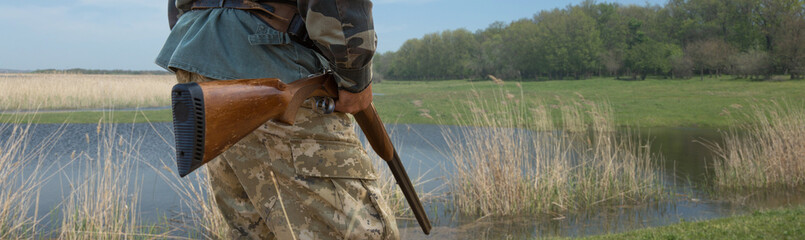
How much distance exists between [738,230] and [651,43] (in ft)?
92.5

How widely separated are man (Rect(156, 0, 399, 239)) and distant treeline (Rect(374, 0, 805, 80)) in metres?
21.2

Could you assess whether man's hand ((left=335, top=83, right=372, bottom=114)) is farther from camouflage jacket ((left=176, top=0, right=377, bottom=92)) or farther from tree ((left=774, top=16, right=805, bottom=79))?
tree ((left=774, top=16, right=805, bottom=79))

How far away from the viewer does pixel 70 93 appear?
16.8 meters

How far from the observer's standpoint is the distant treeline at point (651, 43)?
23.0m

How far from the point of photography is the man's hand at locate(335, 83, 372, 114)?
1644 mm

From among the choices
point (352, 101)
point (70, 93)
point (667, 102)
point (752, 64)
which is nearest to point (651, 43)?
point (752, 64)

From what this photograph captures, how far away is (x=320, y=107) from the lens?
1596 mm

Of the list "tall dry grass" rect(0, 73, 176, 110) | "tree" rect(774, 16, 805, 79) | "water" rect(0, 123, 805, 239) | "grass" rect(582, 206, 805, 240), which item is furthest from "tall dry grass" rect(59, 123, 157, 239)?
"tree" rect(774, 16, 805, 79)

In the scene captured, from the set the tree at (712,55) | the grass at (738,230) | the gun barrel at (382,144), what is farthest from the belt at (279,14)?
the tree at (712,55)

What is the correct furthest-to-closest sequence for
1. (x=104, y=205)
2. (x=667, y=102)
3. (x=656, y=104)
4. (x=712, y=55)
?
(x=712, y=55) < (x=667, y=102) < (x=656, y=104) < (x=104, y=205)

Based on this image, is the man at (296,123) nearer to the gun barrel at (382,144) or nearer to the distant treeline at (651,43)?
the gun barrel at (382,144)

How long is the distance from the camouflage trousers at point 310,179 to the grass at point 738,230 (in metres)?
3.24

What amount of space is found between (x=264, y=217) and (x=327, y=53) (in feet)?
1.72

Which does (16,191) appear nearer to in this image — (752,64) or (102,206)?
(102,206)
